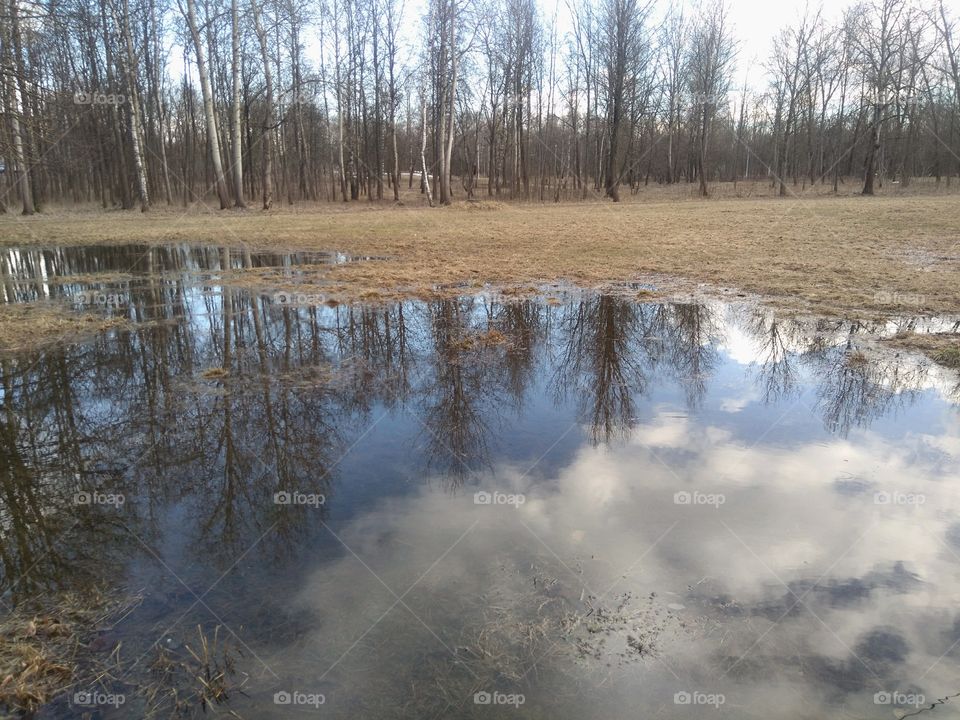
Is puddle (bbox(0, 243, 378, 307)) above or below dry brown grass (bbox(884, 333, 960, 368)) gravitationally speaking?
above

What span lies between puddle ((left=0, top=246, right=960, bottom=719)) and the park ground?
3.24m

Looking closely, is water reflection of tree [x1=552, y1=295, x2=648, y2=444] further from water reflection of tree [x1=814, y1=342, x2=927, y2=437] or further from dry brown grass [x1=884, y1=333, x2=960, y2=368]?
dry brown grass [x1=884, y1=333, x2=960, y2=368]

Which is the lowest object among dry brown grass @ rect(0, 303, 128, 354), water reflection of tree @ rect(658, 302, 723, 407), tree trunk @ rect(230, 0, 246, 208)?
water reflection of tree @ rect(658, 302, 723, 407)

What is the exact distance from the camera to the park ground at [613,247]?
10125 millimetres

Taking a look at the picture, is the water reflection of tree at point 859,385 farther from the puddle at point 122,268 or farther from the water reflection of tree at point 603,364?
the puddle at point 122,268

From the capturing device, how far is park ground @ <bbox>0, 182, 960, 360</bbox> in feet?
33.2

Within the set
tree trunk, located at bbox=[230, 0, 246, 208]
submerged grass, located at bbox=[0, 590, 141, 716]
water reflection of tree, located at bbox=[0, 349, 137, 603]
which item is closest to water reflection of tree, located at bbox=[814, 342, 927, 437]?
submerged grass, located at bbox=[0, 590, 141, 716]

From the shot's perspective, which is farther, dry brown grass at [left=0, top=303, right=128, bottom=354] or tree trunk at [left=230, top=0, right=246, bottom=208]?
tree trunk at [left=230, top=0, right=246, bottom=208]

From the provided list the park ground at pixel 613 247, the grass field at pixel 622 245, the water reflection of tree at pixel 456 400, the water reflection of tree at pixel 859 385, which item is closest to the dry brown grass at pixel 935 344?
the park ground at pixel 613 247

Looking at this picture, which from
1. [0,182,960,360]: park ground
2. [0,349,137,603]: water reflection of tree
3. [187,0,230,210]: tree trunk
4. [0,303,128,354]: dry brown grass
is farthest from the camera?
[187,0,230,210]: tree trunk

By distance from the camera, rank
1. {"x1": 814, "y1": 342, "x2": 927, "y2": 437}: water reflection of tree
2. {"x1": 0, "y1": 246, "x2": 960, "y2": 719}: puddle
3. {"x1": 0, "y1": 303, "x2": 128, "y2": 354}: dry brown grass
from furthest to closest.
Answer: {"x1": 0, "y1": 303, "x2": 128, "y2": 354}: dry brown grass
{"x1": 814, "y1": 342, "x2": 927, "y2": 437}: water reflection of tree
{"x1": 0, "y1": 246, "x2": 960, "y2": 719}: puddle

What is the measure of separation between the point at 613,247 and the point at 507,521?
12470mm

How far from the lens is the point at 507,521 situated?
12.6 feet

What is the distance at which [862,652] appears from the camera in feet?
9.17
